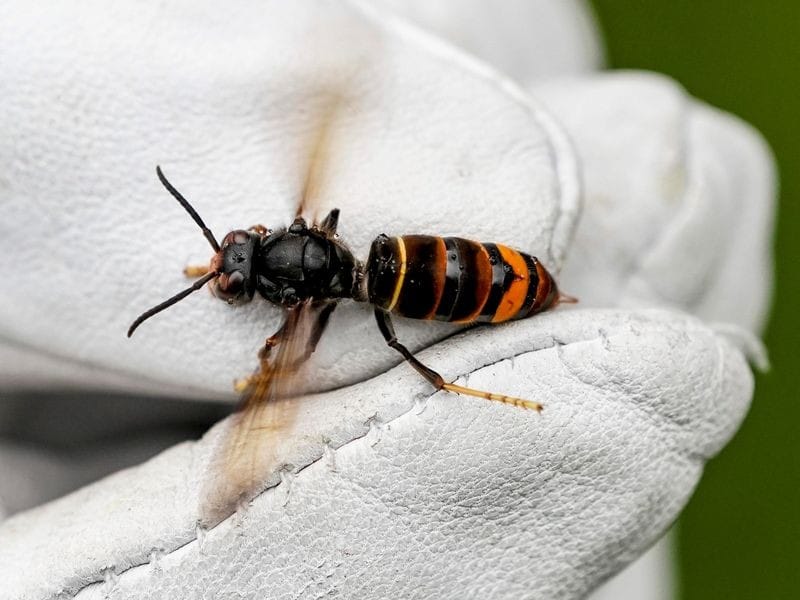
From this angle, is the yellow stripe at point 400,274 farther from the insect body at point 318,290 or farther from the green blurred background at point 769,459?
the green blurred background at point 769,459

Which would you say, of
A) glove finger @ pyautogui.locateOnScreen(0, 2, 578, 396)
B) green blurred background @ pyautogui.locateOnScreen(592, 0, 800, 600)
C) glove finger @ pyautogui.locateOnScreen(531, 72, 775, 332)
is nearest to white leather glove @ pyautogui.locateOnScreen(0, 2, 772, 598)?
glove finger @ pyautogui.locateOnScreen(0, 2, 578, 396)

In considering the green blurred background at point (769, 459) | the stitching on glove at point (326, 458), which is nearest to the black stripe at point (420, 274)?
the stitching on glove at point (326, 458)

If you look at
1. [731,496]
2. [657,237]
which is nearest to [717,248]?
[657,237]

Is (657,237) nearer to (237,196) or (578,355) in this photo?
(578,355)

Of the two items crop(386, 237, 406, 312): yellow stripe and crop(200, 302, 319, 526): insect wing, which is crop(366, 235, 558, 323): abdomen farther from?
crop(200, 302, 319, 526): insect wing

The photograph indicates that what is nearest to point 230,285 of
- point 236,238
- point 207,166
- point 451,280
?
point 236,238

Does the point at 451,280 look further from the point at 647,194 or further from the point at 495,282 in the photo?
the point at 647,194
